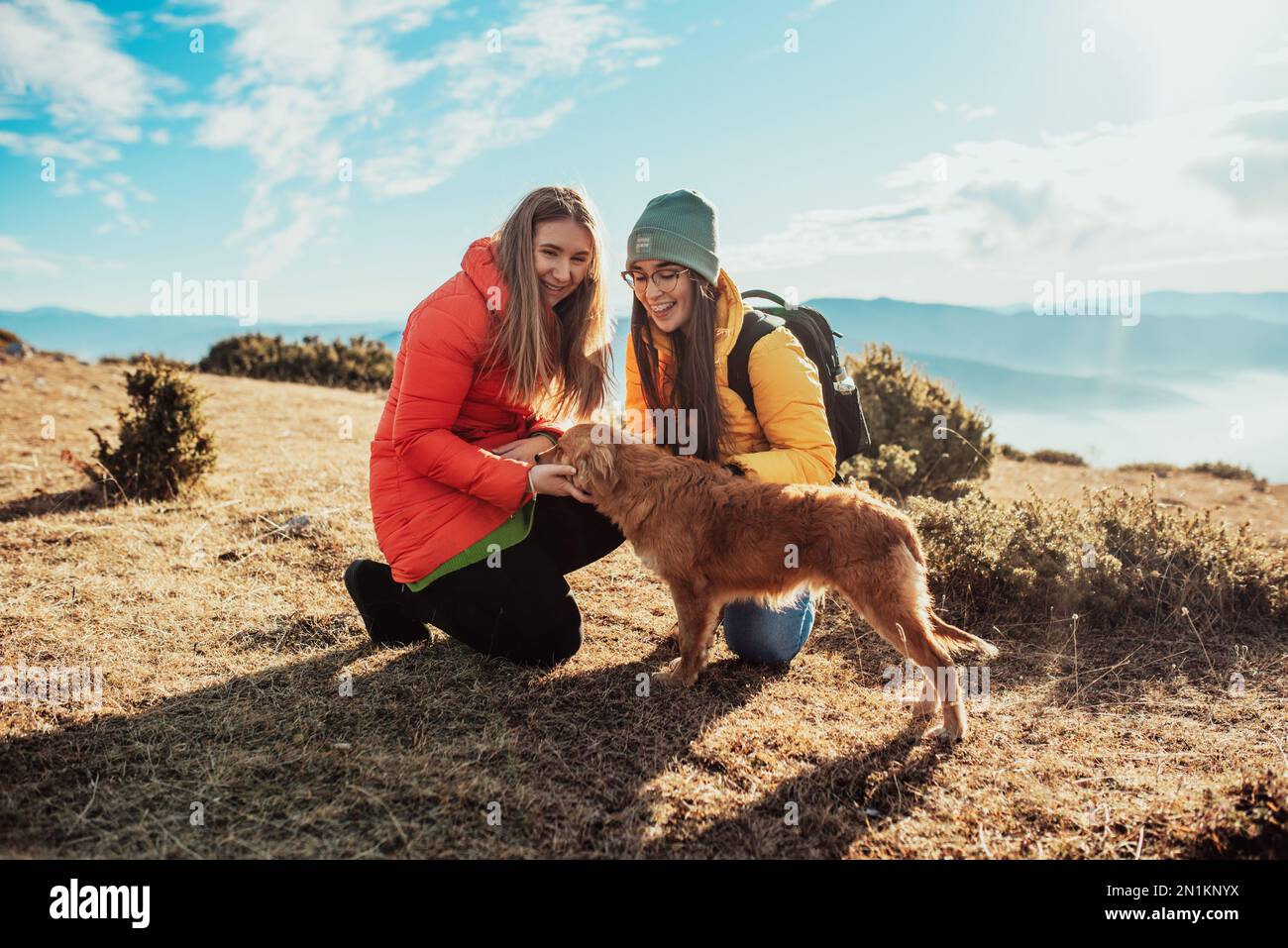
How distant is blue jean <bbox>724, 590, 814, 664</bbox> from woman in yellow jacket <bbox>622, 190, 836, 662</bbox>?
2 centimetres

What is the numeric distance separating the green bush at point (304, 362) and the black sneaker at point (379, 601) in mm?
12957

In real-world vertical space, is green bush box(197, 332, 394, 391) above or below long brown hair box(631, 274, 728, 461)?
above

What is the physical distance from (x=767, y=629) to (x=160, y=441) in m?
Answer: 6.14

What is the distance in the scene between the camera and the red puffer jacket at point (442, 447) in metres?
4.04

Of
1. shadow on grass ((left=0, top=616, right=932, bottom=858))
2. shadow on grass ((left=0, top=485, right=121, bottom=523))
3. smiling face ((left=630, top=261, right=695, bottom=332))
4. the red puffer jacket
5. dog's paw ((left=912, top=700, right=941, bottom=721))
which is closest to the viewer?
shadow on grass ((left=0, top=616, right=932, bottom=858))

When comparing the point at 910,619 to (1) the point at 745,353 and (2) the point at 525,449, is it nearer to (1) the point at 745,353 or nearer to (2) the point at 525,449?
(1) the point at 745,353

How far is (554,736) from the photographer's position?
366 cm

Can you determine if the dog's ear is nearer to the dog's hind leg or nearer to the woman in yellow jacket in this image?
the woman in yellow jacket

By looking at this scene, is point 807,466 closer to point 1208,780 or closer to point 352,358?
point 1208,780

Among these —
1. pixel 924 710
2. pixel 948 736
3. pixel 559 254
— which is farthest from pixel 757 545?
pixel 559 254

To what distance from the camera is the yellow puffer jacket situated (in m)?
4.13

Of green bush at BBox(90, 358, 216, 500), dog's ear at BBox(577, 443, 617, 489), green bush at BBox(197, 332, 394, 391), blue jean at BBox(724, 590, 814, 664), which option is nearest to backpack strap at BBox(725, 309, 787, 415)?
dog's ear at BBox(577, 443, 617, 489)
